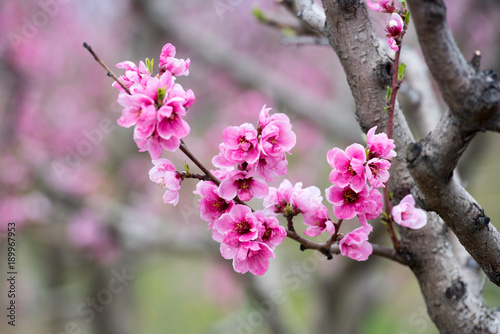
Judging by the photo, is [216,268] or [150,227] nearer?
[150,227]

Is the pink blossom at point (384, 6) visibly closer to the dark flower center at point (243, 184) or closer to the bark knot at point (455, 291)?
the dark flower center at point (243, 184)

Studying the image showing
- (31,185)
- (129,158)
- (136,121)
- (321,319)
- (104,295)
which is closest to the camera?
(136,121)

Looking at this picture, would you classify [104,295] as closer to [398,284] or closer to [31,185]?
[31,185]

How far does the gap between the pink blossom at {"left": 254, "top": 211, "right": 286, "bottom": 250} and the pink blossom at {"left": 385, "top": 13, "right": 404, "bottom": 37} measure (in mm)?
518

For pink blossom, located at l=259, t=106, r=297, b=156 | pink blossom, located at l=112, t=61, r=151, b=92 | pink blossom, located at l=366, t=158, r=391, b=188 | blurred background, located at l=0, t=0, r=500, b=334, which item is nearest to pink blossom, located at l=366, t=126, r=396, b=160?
pink blossom, located at l=366, t=158, r=391, b=188

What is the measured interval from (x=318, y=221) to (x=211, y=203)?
0.27m

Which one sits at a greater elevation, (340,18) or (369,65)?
(340,18)

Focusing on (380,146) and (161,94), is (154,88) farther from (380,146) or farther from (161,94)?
(380,146)

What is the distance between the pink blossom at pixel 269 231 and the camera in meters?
0.97

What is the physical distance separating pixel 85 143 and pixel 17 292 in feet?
5.84

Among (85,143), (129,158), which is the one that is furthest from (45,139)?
(129,158)

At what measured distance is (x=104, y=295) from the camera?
155 inches

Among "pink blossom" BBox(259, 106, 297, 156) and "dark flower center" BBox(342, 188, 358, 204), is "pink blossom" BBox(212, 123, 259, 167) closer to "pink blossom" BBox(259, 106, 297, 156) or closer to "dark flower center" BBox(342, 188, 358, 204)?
"pink blossom" BBox(259, 106, 297, 156)

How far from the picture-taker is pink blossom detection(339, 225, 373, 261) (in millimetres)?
1026
